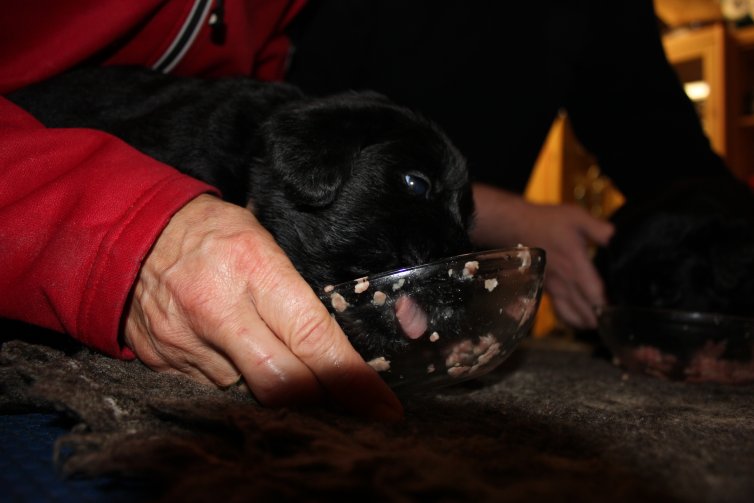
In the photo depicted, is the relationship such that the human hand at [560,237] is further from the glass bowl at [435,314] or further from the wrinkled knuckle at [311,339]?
the wrinkled knuckle at [311,339]

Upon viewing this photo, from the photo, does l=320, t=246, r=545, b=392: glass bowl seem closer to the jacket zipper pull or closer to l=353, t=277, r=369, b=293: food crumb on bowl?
l=353, t=277, r=369, b=293: food crumb on bowl

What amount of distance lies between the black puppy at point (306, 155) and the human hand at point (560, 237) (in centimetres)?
87

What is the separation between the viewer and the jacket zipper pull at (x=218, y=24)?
4.97 ft

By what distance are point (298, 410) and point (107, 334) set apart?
321mm

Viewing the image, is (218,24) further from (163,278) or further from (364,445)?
(364,445)

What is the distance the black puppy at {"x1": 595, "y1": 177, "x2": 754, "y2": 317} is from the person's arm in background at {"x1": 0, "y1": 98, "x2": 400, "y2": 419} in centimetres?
145

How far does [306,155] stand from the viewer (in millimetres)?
1164

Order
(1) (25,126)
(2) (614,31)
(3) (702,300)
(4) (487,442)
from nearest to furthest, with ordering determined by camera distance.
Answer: (4) (487,442), (1) (25,126), (3) (702,300), (2) (614,31)

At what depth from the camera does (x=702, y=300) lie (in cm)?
189

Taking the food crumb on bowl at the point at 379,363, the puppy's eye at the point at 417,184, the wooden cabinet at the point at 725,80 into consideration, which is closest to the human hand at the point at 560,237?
the puppy's eye at the point at 417,184

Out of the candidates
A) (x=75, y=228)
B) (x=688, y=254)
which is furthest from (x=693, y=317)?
(x=75, y=228)

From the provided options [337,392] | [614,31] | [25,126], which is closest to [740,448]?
[337,392]

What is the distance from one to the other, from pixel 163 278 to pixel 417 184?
0.60 meters

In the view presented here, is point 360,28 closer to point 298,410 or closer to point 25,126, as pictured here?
point 25,126
